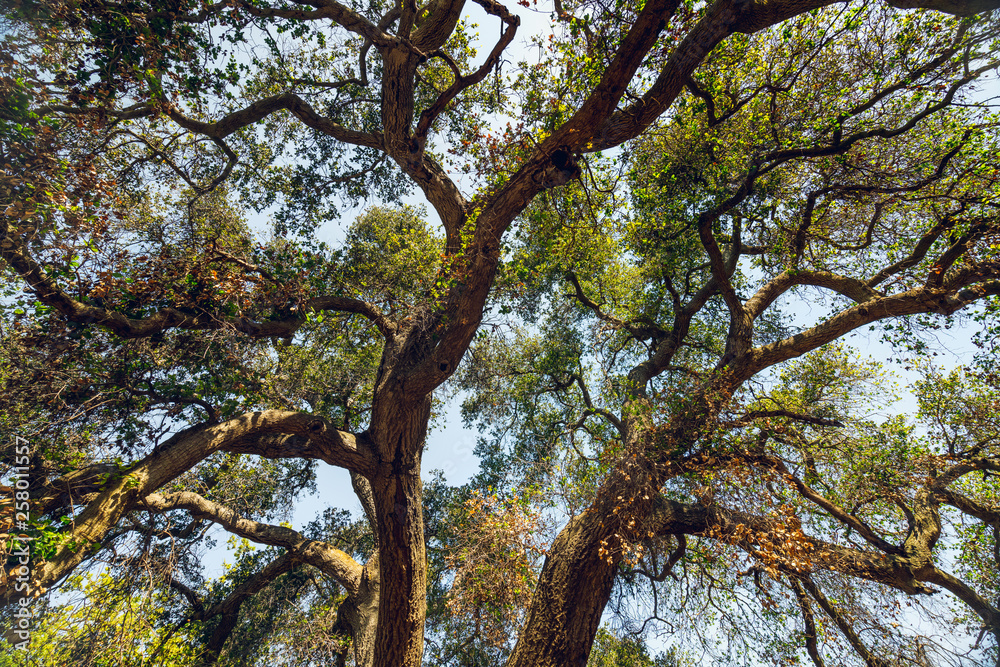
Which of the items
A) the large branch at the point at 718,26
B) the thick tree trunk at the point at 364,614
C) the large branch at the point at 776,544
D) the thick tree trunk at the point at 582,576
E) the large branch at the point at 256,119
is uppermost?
the large branch at the point at 718,26

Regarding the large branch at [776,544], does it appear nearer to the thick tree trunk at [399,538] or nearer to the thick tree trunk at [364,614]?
the thick tree trunk at [399,538]

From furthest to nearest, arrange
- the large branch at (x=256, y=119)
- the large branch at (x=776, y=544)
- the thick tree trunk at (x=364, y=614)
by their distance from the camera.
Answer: the large branch at (x=256, y=119)
the thick tree trunk at (x=364, y=614)
the large branch at (x=776, y=544)

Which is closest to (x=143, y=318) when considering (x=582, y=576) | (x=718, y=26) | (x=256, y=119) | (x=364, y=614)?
(x=256, y=119)

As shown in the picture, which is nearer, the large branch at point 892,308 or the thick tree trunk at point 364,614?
the large branch at point 892,308

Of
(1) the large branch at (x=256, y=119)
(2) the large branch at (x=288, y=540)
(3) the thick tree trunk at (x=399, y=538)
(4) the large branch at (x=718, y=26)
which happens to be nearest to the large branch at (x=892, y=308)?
(4) the large branch at (x=718, y=26)

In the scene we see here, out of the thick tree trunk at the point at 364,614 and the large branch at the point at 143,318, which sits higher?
the large branch at the point at 143,318

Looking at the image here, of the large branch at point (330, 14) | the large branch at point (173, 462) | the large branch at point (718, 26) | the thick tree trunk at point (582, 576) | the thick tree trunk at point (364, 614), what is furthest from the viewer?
the thick tree trunk at point (364, 614)

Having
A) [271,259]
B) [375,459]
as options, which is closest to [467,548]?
[375,459]

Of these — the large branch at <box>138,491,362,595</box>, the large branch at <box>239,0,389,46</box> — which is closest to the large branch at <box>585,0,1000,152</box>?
the large branch at <box>239,0,389,46</box>

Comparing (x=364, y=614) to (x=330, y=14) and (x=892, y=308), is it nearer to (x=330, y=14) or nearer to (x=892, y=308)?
(x=892, y=308)

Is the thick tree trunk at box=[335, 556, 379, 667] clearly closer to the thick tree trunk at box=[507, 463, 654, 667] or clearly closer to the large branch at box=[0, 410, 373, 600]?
the large branch at box=[0, 410, 373, 600]

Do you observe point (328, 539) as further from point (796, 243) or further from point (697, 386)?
point (796, 243)

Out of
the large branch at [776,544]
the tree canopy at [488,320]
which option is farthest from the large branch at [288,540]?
the large branch at [776,544]

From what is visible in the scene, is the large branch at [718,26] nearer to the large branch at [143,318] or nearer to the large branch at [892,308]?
the large branch at [892,308]
